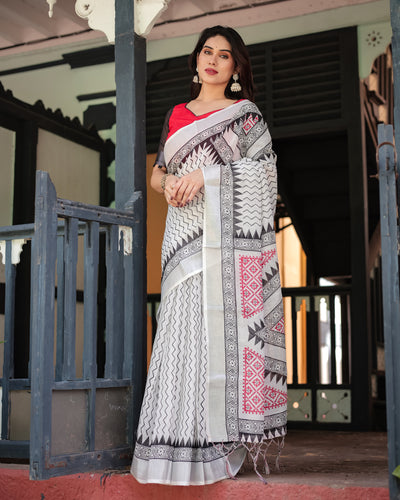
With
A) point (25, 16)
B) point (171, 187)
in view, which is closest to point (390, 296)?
point (171, 187)

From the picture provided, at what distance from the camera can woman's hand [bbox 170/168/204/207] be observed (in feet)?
10.3

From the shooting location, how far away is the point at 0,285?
5.74m

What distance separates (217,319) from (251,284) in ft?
0.65

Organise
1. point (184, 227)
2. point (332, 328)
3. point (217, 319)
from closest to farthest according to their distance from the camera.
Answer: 1. point (217, 319)
2. point (184, 227)
3. point (332, 328)

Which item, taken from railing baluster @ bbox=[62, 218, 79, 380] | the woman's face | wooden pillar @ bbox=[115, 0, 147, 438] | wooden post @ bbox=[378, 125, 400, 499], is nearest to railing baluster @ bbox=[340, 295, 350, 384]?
wooden pillar @ bbox=[115, 0, 147, 438]

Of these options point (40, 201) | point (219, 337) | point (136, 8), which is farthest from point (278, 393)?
point (136, 8)

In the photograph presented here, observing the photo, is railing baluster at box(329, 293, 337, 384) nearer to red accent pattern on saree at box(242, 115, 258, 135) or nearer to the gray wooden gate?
the gray wooden gate

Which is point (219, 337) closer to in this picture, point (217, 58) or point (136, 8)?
point (217, 58)

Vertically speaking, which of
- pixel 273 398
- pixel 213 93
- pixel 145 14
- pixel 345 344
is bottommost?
pixel 273 398

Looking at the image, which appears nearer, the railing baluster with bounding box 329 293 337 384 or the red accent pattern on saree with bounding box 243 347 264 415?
the red accent pattern on saree with bounding box 243 347 264 415

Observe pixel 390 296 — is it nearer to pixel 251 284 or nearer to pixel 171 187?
pixel 251 284

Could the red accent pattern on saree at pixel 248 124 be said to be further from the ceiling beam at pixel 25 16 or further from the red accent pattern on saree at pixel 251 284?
the ceiling beam at pixel 25 16

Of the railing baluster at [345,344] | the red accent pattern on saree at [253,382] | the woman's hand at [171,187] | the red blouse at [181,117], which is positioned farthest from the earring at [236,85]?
the railing baluster at [345,344]

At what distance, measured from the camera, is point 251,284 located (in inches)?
121
